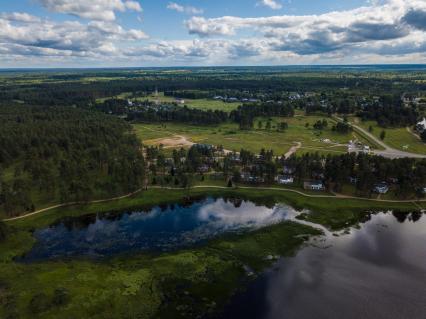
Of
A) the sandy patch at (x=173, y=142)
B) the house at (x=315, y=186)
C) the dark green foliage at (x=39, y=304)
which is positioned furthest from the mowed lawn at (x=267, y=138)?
the dark green foliage at (x=39, y=304)

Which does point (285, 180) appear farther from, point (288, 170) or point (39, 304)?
point (39, 304)

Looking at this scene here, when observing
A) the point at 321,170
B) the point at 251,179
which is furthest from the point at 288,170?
→ the point at 251,179

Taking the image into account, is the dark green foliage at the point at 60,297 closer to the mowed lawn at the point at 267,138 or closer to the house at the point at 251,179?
the house at the point at 251,179

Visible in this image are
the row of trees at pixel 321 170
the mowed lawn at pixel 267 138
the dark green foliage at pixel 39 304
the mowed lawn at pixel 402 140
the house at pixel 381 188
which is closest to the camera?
the dark green foliage at pixel 39 304

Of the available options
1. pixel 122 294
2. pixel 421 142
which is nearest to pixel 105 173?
pixel 122 294

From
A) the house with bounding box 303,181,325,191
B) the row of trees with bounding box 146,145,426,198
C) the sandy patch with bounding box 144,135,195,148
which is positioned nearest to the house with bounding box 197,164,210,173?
the row of trees with bounding box 146,145,426,198

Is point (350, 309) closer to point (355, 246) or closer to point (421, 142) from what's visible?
point (355, 246)

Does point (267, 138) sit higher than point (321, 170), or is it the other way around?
point (321, 170)
